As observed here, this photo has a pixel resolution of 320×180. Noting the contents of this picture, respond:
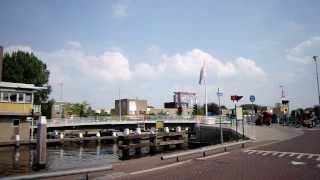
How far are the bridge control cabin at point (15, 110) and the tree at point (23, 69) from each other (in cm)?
2642

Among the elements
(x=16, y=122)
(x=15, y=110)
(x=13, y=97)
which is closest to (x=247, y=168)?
(x=15, y=110)

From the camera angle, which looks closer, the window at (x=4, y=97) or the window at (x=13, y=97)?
the window at (x=4, y=97)

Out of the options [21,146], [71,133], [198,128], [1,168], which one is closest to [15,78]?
[71,133]

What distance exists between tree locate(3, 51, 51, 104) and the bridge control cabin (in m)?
26.4

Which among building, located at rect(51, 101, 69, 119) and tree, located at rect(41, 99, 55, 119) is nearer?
tree, located at rect(41, 99, 55, 119)

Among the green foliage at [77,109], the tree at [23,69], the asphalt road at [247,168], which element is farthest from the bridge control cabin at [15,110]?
the green foliage at [77,109]

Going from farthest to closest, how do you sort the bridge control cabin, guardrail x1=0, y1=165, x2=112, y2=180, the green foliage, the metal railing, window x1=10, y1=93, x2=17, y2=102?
the green foliage, the metal railing, window x1=10, y1=93, x2=17, y2=102, the bridge control cabin, guardrail x1=0, y1=165, x2=112, y2=180

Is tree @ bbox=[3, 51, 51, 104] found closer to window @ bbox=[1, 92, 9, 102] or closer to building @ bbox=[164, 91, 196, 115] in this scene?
window @ bbox=[1, 92, 9, 102]

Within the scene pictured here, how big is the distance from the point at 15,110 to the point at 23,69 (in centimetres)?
2920

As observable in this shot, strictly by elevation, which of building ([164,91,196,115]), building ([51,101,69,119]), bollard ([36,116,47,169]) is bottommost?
bollard ([36,116,47,169])

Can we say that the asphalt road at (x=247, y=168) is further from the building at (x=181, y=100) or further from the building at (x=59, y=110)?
the building at (x=181, y=100)

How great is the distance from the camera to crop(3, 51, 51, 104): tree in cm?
7075

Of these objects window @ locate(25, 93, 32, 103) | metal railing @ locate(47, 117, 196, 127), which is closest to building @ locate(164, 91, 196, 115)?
metal railing @ locate(47, 117, 196, 127)

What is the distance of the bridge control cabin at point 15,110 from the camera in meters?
44.7
